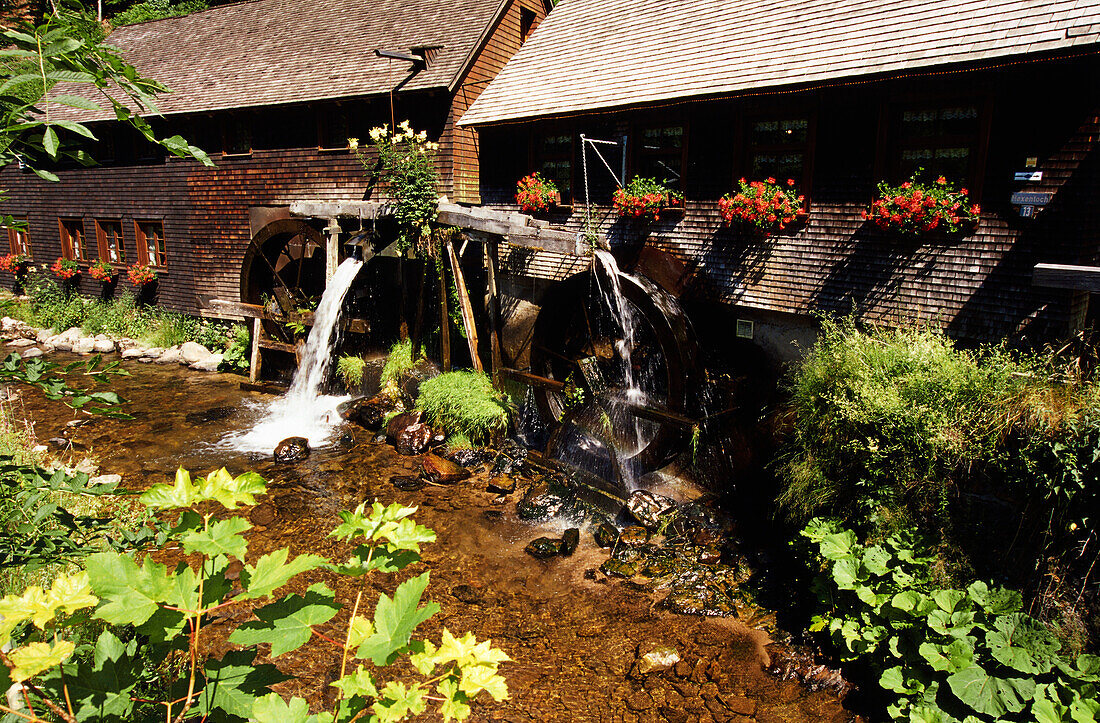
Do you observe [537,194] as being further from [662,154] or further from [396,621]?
[396,621]

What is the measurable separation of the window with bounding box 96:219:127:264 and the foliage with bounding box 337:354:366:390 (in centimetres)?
861

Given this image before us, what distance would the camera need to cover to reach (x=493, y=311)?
1003cm

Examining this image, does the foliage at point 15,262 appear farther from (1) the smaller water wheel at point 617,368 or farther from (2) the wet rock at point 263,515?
(1) the smaller water wheel at point 617,368

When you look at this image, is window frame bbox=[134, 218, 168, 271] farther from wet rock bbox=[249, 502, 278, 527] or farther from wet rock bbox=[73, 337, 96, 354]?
wet rock bbox=[249, 502, 278, 527]

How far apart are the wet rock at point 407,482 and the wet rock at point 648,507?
2711mm

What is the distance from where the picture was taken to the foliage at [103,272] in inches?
Answer: 606

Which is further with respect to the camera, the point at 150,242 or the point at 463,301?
the point at 150,242

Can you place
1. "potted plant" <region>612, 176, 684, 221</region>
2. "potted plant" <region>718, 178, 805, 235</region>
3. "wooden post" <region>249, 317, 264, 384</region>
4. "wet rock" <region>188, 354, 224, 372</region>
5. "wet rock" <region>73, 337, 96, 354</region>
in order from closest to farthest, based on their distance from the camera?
"potted plant" <region>718, 178, 805, 235</region>, "potted plant" <region>612, 176, 684, 221</region>, "wooden post" <region>249, 317, 264, 384</region>, "wet rock" <region>188, 354, 224, 372</region>, "wet rock" <region>73, 337, 96, 354</region>

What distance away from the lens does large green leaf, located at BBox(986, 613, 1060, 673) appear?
410 centimetres

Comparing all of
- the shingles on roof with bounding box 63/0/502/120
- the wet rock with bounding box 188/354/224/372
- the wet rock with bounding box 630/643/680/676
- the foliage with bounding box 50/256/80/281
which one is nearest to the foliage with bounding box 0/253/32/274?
the foliage with bounding box 50/256/80/281

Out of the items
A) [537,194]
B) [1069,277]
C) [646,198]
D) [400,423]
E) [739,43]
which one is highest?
[739,43]

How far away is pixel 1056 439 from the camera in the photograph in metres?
4.61

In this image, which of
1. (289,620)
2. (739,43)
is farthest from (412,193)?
(289,620)

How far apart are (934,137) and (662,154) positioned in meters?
3.51
